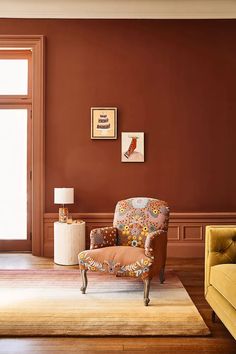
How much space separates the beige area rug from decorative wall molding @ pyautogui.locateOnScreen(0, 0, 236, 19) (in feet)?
12.4

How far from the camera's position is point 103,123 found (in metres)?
5.58

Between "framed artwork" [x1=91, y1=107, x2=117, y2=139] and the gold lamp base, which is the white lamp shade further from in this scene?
"framed artwork" [x1=91, y1=107, x2=117, y2=139]

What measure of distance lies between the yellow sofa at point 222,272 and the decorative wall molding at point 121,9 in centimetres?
367

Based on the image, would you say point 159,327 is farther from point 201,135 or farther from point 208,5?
point 208,5

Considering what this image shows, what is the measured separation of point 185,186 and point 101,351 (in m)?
3.33

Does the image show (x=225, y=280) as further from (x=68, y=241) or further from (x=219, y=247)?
(x=68, y=241)

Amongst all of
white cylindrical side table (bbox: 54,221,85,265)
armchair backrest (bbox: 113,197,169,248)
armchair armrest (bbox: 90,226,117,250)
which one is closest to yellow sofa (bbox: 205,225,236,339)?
armchair backrest (bbox: 113,197,169,248)

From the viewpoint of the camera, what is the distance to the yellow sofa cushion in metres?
2.60

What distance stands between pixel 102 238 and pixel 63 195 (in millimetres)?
1265

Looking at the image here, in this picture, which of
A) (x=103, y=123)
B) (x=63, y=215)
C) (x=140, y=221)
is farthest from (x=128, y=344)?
(x=103, y=123)

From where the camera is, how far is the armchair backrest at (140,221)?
13.7 feet

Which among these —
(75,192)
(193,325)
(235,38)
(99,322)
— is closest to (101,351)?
(99,322)

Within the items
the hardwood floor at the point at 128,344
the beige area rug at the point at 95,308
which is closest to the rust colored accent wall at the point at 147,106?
the beige area rug at the point at 95,308

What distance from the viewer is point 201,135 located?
18.4ft
